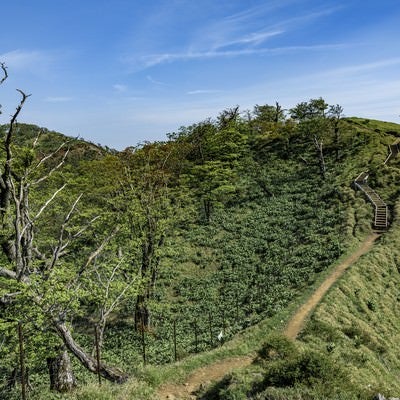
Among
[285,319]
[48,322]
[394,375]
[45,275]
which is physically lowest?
[394,375]

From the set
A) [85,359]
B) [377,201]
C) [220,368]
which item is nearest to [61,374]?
[85,359]

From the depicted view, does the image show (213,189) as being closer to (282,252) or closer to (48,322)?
(282,252)

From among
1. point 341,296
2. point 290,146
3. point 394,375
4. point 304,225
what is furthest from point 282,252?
point 290,146

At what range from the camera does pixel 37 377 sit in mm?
20844

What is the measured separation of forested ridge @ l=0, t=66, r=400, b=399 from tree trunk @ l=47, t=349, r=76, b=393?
0.14ft

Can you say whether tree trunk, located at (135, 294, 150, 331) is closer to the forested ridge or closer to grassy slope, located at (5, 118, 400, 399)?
the forested ridge

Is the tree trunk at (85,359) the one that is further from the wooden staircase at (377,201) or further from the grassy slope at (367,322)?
the wooden staircase at (377,201)

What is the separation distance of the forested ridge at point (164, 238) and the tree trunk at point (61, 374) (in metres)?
0.04

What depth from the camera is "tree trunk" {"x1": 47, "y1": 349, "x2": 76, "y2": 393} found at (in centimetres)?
1492

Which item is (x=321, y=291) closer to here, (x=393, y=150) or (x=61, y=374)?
(x=61, y=374)

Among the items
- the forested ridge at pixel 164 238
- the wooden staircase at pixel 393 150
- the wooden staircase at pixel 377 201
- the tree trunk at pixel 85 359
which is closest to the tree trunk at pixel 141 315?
the forested ridge at pixel 164 238

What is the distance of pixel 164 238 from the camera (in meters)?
31.3

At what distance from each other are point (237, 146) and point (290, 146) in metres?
11.5

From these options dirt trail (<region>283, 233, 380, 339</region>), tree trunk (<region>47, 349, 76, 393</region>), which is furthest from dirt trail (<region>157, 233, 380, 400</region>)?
tree trunk (<region>47, 349, 76, 393</region>)
